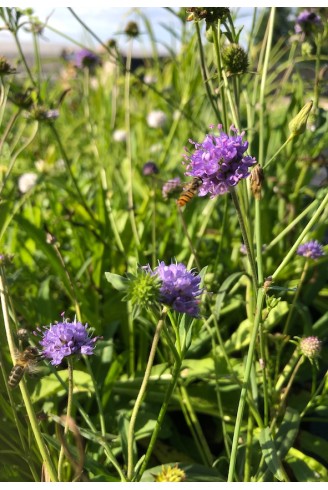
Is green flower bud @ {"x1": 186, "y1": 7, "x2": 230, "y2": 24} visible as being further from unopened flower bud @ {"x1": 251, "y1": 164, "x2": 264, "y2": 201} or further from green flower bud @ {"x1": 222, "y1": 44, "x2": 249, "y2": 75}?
unopened flower bud @ {"x1": 251, "y1": 164, "x2": 264, "y2": 201}

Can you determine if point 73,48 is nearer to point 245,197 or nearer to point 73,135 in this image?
point 73,135

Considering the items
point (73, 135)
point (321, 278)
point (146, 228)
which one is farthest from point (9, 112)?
point (321, 278)

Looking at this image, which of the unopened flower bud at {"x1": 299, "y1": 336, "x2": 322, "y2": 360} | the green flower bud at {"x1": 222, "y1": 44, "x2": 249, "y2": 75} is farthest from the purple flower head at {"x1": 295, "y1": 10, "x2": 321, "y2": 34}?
the unopened flower bud at {"x1": 299, "y1": 336, "x2": 322, "y2": 360}

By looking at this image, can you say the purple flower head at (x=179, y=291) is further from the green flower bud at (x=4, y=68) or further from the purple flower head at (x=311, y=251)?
the green flower bud at (x=4, y=68)

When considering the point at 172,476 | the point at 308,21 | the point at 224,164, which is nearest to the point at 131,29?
the point at 308,21

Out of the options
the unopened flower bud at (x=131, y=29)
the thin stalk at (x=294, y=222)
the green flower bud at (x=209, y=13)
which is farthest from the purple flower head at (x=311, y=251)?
the unopened flower bud at (x=131, y=29)
